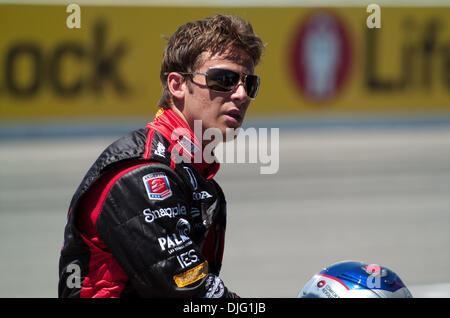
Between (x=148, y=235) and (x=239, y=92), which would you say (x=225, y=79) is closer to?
(x=239, y=92)

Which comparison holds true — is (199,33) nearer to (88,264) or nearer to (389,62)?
(88,264)

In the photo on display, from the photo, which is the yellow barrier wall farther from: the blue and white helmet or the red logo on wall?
the blue and white helmet

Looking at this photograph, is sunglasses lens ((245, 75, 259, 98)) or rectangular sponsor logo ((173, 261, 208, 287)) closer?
rectangular sponsor logo ((173, 261, 208, 287))

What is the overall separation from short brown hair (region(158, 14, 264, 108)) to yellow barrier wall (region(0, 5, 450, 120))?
11.5 meters

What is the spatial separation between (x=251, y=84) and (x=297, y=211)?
629cm

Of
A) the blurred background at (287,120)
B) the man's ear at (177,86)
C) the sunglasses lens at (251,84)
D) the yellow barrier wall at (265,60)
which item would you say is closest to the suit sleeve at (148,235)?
the man's ear at (177,86)

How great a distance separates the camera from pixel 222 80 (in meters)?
2.58

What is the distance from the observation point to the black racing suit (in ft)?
7.10

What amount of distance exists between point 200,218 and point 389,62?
554 inches

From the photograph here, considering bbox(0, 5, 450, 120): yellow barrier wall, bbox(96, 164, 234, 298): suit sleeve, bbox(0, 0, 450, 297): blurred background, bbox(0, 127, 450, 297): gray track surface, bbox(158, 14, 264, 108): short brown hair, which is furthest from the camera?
bbox(0, 5, 450, 120): yellow barrier wall

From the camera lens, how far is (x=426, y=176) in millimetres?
11086

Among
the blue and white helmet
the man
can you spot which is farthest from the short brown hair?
the blue and white helmet

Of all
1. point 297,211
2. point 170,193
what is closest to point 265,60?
point 297,211
